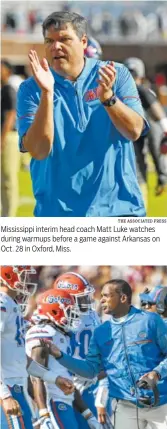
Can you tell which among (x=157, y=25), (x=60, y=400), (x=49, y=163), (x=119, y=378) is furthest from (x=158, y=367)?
(x=157, y=25)

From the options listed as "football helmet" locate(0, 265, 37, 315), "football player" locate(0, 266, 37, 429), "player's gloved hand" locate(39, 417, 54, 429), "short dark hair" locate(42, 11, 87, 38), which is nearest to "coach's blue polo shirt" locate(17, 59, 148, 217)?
"short dark hair" locate(42, 11, 87, 38)

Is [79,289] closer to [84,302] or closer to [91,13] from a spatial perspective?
[84,302]

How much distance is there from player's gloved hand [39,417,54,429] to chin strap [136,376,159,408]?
1.49ft

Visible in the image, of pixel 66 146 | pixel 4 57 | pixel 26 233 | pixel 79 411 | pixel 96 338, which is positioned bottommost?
pixel 79 411

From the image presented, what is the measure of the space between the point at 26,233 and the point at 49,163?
13.8 inches

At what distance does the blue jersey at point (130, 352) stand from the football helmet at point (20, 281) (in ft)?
1.36

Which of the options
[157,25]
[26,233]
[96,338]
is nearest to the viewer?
[26,233]

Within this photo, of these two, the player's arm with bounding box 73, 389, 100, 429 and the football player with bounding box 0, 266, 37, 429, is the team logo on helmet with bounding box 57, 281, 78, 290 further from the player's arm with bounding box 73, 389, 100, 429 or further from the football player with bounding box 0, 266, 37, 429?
the player's arm with bounding box 73, 389, 100, 429

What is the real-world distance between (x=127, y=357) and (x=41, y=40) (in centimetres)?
153

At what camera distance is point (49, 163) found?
5.44 m

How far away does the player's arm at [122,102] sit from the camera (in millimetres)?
5184

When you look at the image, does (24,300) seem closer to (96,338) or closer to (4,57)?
(96,338)
